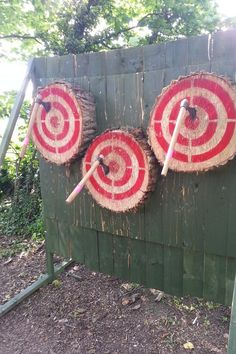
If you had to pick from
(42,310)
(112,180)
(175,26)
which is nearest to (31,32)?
(175,26)

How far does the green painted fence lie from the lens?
5.50 feet

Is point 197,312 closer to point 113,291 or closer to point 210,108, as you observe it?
point 113,291

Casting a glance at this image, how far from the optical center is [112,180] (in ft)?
6.49

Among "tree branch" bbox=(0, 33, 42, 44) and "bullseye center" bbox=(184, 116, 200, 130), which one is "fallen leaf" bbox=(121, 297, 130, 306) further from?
"tree branch" bbox=(0, 33, 42, 44)

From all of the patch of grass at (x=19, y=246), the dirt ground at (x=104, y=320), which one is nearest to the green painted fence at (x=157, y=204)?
the dirt ground at (x=104, y=320)

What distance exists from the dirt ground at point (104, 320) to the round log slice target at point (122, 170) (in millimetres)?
1018

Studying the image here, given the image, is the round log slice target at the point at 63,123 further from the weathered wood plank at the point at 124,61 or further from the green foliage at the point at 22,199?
the green foliage at the point at 22,199

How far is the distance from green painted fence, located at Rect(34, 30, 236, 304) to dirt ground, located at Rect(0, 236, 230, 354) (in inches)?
17.5

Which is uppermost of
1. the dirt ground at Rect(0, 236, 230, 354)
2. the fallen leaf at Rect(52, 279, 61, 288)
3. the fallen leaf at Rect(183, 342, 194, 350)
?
the fallen leaf at Rect(52, 279, 61, 288)

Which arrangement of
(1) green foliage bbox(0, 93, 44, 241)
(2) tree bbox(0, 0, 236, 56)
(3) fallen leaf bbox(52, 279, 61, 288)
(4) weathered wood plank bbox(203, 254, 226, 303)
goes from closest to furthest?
1. (4) weathered wood plank bbox(203, 254, 226, 303)
2. (3) fallen leaf bbox(52, 279, 61, 288)
3. (1) green foliage bbox(0, 93, 44, 241)
4. (2) tree bbox(0, 0, 236, 56)

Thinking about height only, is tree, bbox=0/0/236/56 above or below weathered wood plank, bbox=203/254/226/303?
above

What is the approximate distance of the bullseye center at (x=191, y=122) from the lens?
1.62m

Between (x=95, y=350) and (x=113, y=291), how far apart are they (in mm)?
733

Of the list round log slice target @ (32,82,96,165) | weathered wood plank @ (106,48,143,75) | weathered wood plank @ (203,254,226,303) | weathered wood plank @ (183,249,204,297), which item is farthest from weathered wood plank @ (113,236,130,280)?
weathered wood plank @ (106,48,143,75)
